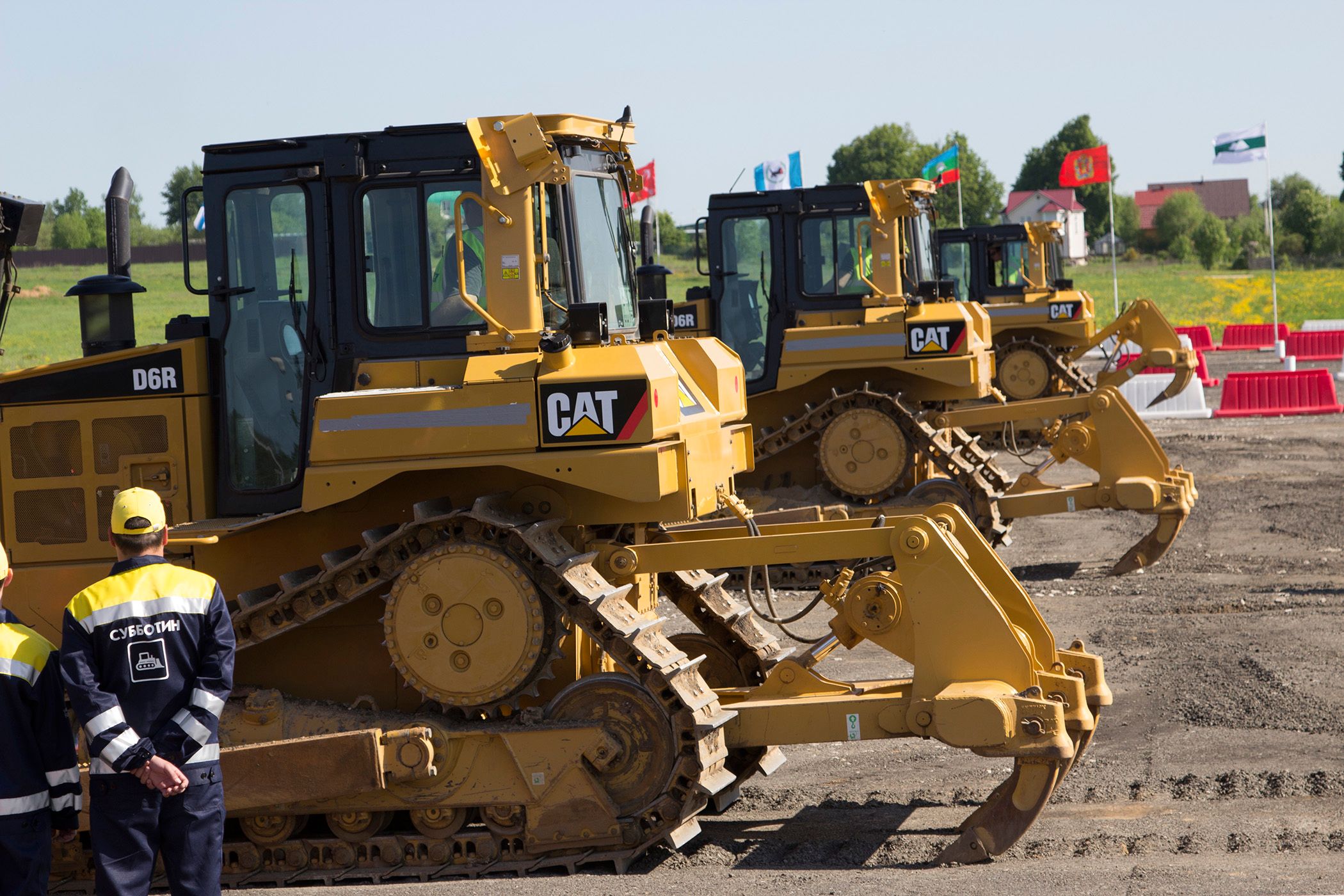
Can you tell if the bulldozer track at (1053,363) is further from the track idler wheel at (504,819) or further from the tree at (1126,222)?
the tree at (1126,222)

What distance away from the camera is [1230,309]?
59.0 metres

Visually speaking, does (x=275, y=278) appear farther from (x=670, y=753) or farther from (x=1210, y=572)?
(x=1210, y=572)

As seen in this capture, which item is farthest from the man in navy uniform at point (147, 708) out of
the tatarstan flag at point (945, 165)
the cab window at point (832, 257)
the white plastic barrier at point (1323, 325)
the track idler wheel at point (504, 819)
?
the white plastic barrier at point (1323, 325)

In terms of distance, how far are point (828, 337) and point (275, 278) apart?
7.21m

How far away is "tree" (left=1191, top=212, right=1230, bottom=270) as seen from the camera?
90.4 meters

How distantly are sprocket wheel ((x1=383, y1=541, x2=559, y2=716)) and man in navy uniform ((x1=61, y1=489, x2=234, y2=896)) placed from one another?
1388 millimetres

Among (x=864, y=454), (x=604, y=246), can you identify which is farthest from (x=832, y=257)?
(x=604, y=246)

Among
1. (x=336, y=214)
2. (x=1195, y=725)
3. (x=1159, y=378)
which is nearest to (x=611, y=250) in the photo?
(x=336, y=214)

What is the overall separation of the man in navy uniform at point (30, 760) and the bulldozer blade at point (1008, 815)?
12.1ft

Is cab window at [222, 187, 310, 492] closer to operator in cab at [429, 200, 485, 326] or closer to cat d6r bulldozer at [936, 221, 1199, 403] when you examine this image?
operator in cab at [429, 200, 485, 326]

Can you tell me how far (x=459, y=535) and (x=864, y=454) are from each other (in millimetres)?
7429

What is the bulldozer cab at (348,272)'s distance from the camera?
690 cm

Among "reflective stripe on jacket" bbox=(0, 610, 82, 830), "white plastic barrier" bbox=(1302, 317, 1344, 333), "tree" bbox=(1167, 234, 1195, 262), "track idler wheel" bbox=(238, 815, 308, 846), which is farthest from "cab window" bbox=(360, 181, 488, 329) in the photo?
"tree" bbox=(1167, 234, 1195, 262)

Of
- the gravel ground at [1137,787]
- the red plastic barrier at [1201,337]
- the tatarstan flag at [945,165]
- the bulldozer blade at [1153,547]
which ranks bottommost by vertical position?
the gravel ground at [1137,787]
